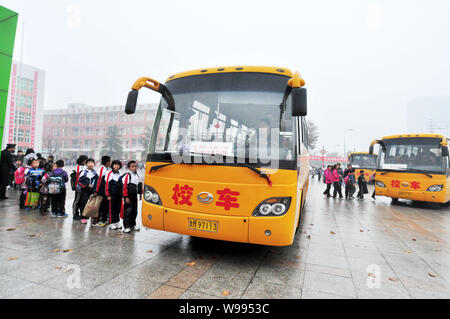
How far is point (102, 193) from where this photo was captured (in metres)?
6.12

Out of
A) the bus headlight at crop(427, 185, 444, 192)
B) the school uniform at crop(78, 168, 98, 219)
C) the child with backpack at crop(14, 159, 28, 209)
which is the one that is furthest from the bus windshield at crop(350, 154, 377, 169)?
the child with backpack at crop(14, 159, 28, 209)

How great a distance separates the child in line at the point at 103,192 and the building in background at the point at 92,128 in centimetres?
7099

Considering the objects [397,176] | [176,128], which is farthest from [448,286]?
[397,176]

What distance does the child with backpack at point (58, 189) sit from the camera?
6.62 m

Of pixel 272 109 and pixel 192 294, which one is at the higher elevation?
pixel 272 109

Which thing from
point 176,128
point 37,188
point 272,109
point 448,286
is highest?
point 272,109

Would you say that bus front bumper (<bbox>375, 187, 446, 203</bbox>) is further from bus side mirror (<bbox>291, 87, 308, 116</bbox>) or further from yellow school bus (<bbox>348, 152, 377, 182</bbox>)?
yellow school bus (<bbox>348, 152, 377, 182</bbox>)

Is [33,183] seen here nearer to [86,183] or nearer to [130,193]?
[86,183]

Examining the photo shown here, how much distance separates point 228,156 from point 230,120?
2.01 ft

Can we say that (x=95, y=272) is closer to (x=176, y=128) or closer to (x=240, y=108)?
(x=176, y=128)

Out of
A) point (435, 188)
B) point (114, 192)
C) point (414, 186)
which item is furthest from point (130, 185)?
point (435, 188)
